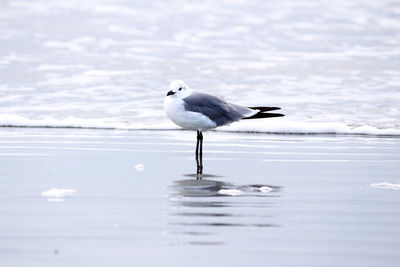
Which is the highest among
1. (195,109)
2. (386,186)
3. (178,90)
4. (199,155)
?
(178,90)

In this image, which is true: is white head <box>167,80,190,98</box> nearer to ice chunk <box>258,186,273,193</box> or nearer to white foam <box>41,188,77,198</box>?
ice chunk <box>258,186,273,193</box>

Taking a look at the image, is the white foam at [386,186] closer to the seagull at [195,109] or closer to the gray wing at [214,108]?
the seagull at [195,109]

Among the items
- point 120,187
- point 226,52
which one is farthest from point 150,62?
point 120,187

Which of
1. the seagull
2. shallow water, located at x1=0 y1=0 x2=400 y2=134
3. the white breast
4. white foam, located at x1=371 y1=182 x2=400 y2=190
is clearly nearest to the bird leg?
the seagull

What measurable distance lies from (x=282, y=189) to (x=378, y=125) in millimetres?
5007

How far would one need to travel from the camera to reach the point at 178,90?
8.84m

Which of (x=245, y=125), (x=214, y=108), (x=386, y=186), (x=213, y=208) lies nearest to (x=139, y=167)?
(x=214, y=108)

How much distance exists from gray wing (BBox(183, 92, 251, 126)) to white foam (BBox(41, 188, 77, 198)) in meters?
2.79

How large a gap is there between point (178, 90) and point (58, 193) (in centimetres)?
300

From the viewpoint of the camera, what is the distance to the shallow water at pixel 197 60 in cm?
1249

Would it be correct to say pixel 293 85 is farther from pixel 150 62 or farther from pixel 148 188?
pixel 148 188

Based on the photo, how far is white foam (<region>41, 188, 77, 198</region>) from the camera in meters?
6.00

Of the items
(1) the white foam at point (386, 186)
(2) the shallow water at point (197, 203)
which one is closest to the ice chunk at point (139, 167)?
(2) the shallow water at point (197, 203)

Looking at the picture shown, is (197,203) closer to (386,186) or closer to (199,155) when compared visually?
→ (386,186)
